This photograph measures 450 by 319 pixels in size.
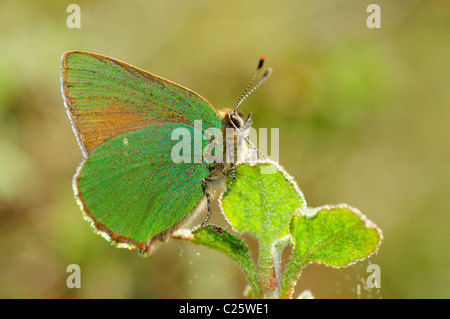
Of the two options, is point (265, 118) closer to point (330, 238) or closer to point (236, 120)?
point (236, 120)

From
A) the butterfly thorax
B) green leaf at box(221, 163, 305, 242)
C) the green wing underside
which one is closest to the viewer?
green leaf at box(221, 163, 305, 242)

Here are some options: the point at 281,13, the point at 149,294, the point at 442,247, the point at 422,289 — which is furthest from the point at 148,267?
the point at 281,13

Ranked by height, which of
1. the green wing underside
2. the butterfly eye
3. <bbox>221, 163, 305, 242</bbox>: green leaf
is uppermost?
the butterfly eye

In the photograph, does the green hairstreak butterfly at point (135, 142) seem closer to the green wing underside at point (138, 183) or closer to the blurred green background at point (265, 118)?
the green wing underside at point (138, 183)

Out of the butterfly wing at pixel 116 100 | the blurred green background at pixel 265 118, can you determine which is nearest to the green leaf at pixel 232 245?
the butterfly wing at pixel 116 100

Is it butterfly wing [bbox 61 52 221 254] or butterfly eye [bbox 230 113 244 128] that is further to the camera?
butterfly eye [bbox 230 113 244 128]

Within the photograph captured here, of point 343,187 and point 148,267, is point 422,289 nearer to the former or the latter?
point 343,187

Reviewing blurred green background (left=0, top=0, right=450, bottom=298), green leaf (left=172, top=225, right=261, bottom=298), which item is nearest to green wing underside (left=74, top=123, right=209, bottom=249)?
green leaf (left=172, top=225, right=261, bottom=298)

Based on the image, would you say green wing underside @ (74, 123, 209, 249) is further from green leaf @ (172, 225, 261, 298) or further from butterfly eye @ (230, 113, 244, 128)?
green leaf @ (172, 225, 261, 298)

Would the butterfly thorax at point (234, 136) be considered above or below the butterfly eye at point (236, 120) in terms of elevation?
below
